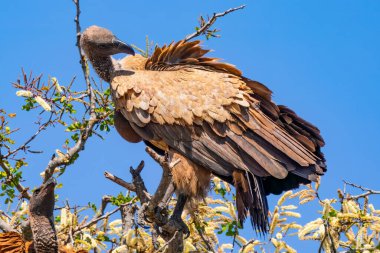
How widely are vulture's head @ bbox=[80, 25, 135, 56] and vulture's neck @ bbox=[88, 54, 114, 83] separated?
0.05 metres

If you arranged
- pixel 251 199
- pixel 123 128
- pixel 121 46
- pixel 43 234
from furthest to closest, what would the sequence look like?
pixel 121 46 → pixel 123 128 → pixel 251 199 → pixel 43 234

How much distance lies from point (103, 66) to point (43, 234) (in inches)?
115

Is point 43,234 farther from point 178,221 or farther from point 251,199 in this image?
point 251,199

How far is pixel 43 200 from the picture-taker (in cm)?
577

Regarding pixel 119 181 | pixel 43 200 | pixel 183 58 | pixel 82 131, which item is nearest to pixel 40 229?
pixel 43 200

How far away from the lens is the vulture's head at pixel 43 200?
571cm

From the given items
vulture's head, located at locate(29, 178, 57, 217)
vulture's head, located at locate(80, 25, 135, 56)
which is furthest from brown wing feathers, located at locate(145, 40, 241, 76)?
vulture's head, located at locate(29, 178, 57, 217)

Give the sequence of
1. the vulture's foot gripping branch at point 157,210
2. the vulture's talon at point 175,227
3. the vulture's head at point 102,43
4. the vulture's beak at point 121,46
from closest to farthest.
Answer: the vulture's foot gripping branch at point 157,210 < the vulture's talon at point 175,227 < the vulture's beak at point 121,46 < the vulture's head at point 102,43

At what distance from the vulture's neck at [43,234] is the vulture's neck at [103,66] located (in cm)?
272

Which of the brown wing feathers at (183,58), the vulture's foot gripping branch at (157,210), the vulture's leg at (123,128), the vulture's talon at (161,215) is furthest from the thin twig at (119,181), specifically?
the brown wing feathers at (183,58)

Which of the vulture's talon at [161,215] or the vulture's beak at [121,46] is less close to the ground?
the vulture's beak at [121,46]

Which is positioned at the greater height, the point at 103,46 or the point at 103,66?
the point at 103,46

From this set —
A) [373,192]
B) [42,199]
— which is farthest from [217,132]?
[42,199]

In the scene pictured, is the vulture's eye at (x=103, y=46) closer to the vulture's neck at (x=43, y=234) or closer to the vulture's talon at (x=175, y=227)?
the vulture's talon at (x=175, y=227)
